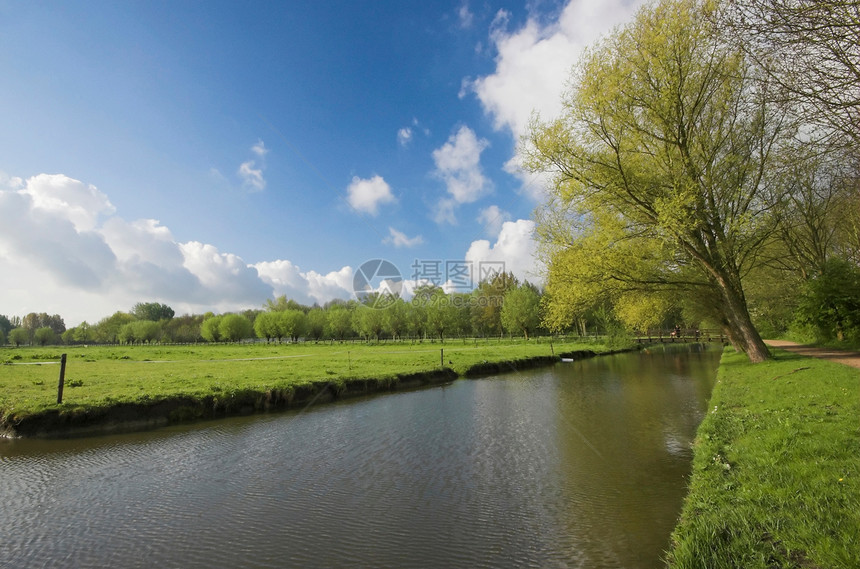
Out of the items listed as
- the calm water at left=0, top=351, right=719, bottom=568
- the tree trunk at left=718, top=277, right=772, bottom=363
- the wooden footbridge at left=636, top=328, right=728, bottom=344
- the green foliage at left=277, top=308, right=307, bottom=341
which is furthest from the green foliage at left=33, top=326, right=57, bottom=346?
the tree trunk at left=718, top=277, right=772, bottom=363

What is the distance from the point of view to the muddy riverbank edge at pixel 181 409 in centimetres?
1136

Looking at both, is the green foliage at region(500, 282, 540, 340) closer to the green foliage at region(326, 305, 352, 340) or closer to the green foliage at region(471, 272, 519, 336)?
the green foliage at region(471, 272, 519, 336)

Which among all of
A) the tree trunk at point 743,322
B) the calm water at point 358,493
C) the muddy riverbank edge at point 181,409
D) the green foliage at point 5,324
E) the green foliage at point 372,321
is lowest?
the calm water at point 358,493

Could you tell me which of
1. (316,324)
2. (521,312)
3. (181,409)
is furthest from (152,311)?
(181,409)

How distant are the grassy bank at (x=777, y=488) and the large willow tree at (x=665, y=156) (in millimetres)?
7463

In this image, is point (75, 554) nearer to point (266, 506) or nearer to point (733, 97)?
point (266, 506)

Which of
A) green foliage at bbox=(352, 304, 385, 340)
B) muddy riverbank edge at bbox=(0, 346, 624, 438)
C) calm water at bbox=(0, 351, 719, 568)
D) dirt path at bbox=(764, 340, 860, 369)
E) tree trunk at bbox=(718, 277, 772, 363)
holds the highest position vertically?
green foliage at bbox=(352, 304, 385, 340)

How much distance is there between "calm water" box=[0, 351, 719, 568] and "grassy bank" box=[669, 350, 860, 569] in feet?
2.86

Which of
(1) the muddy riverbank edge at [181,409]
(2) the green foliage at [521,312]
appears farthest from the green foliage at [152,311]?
(1) the muddy riverbank edge at [181,409]

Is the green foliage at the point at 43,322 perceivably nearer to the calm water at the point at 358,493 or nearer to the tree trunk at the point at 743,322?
the calm water at the point at 358,493

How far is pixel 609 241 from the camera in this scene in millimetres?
15828

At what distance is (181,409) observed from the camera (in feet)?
44.2

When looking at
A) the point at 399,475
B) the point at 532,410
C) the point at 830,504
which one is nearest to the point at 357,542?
the point at 399,475

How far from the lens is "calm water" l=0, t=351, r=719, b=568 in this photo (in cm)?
525
